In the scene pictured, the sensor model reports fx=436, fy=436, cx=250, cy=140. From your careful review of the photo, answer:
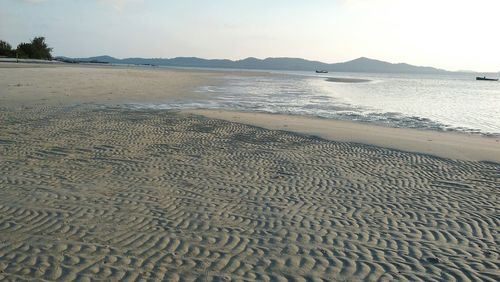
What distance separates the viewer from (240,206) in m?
8.62

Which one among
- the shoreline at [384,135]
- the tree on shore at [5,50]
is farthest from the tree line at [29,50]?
the shoreline at [384,135]

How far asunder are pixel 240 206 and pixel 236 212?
0.38m

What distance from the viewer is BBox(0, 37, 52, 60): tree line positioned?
112312 millimetres

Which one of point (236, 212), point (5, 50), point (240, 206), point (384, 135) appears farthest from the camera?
point (5, 50)

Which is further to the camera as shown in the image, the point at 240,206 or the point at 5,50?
the point at 5,50

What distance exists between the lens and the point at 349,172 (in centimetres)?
1159

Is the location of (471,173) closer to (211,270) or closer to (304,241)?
(304,241)

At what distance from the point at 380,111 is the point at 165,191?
73.6ft

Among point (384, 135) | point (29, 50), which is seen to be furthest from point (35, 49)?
point (384, 135)

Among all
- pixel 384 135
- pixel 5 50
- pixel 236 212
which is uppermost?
pixel 5 50

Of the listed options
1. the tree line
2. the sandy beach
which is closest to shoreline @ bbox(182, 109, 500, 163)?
the sandy beach

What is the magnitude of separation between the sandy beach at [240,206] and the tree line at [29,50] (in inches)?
4400

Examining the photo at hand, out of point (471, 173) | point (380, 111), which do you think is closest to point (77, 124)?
point (471, 173)

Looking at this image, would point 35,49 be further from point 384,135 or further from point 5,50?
point 384,135
